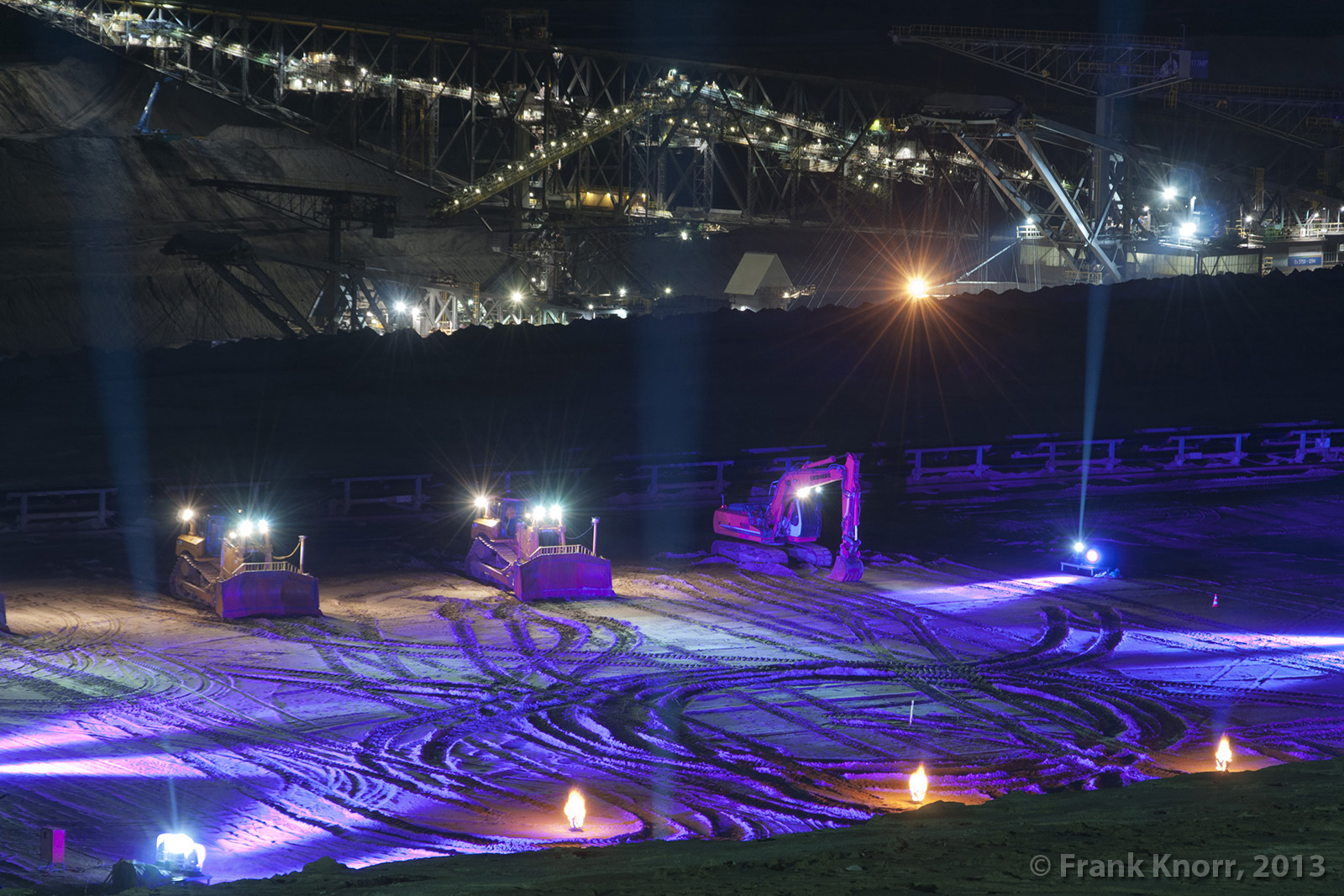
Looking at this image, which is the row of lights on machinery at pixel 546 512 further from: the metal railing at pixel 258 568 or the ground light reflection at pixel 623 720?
the metal railing at pixel 258 568

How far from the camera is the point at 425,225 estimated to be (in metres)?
64.2

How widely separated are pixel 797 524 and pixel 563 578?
551 centimetres

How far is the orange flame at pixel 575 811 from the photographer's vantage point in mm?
12609

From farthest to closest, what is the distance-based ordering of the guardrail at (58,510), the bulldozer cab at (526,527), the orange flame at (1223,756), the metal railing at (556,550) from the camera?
the guardrail at (58,510)
the bulldozer cab at (526,527)
the metal railing at (556,550)
the orange flame at (1223,756)

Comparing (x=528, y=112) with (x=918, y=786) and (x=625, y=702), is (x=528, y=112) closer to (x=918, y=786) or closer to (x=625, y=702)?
(x=625, y=702)

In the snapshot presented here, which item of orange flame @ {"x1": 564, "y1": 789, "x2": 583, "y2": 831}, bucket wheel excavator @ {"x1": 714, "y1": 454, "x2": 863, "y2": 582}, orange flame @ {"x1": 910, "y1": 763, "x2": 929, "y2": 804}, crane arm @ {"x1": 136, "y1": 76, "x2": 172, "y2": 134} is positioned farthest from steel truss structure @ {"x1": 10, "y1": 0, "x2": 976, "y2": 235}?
orange flame @ {"x1": 564, "y1": 789, "x2": 583, "y2": 831}

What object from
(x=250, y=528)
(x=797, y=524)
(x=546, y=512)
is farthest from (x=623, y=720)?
(x=797, y=524)

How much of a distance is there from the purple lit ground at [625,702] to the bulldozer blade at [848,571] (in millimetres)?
384

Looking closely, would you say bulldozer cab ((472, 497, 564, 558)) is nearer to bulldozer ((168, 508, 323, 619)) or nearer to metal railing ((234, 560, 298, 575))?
bulldozer ((168, 508, 323, 619))

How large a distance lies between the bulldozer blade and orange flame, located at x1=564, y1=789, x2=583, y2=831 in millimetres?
13865

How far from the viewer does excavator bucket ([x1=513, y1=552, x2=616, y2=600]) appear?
23.9 metres

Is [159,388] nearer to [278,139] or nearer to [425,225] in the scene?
[425,225]

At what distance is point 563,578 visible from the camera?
78.9 feet

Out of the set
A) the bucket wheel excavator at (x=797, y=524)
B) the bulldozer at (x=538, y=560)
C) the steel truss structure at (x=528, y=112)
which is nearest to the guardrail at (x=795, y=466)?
the bucket wheel excavator at (x=797, y=524)
